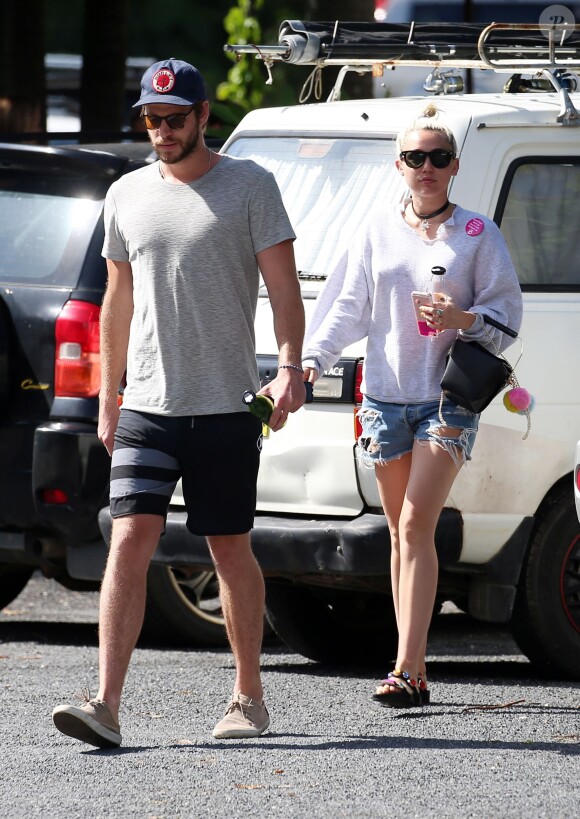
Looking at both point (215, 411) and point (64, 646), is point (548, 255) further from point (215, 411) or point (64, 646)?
point (64, 646)

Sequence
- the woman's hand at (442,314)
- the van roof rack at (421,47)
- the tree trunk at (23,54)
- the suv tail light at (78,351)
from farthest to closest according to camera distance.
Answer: the tree trunk at (23,54) → the suv tail light at (78,351) → the van roof rack at (421,47) → the woman's hand at (442,314)

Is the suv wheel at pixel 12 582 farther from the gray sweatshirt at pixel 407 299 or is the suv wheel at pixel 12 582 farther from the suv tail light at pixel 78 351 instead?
the gray sweatshirt at pixel 407 299

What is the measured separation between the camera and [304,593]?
7418mm

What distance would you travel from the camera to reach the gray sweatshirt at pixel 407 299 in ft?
19.3

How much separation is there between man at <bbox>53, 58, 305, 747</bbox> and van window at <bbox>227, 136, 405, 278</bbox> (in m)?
1.16

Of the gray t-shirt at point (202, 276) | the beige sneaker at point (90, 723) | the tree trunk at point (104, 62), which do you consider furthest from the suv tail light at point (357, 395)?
the tree trunk at point (104, 62)

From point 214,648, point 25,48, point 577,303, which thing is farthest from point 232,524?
point 25,48

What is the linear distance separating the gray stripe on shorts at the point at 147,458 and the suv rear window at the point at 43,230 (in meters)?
2.03

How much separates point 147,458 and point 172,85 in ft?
3.63

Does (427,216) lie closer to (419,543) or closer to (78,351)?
(419,543)

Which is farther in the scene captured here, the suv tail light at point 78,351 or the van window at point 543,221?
the suv tail light at point 78,351

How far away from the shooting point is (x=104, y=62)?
13.1 meters

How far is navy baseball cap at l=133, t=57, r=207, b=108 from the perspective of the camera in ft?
17.9

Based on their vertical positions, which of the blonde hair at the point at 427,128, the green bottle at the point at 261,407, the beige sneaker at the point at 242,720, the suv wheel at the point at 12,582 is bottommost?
the suv wheel at the point at 12,582
